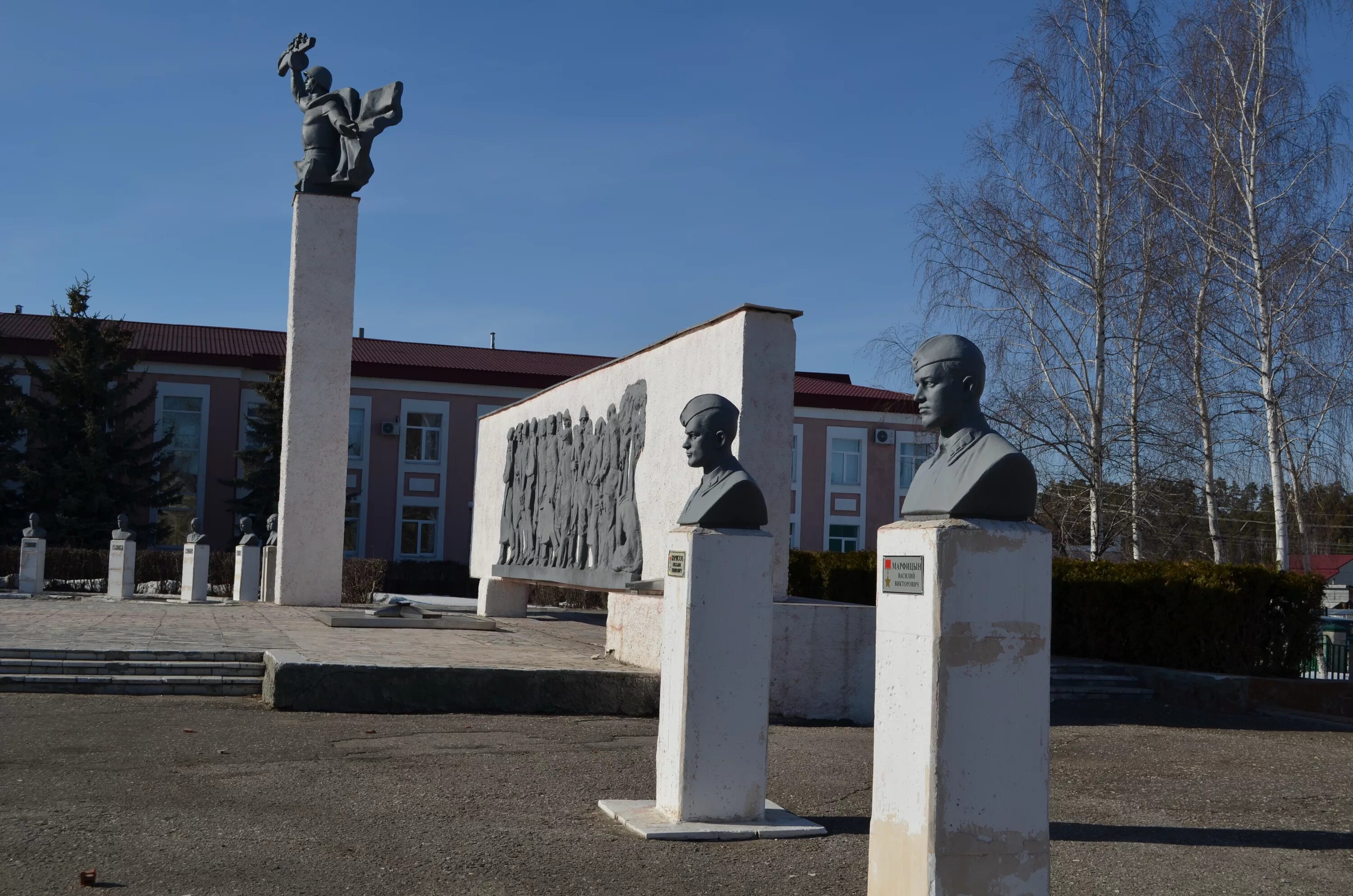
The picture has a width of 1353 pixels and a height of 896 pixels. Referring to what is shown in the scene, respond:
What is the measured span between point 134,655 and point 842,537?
27.6m

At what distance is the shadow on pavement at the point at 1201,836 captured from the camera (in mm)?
5773

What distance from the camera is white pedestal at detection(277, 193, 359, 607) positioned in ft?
65.3

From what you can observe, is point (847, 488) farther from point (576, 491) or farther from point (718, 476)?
point (718, 476)

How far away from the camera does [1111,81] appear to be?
→ 18875 millimetres

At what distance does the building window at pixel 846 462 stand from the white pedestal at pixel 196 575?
19.9 meters

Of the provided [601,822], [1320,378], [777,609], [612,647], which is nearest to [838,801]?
[601,822]

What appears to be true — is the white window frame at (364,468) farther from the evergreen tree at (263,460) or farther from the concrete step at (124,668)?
the concrete step at (124,668)

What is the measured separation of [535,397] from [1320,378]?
Answer: 10.9 metres

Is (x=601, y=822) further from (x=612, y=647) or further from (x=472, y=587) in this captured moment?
(x=472, y=587)

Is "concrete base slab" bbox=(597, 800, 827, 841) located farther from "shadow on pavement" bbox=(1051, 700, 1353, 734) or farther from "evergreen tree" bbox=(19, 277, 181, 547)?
"evergreen tree" bbox=(19, 277, 181, 547)

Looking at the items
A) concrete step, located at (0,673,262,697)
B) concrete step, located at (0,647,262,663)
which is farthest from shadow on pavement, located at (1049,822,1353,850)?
concrete step, located at (0,647,262,663)

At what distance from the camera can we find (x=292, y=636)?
12.6 m

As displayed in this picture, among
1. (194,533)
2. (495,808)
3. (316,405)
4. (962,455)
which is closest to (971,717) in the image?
(962,455)

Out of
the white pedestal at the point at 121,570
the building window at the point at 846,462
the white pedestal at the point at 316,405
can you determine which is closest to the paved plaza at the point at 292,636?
the white pedestal at the point at 316,405
